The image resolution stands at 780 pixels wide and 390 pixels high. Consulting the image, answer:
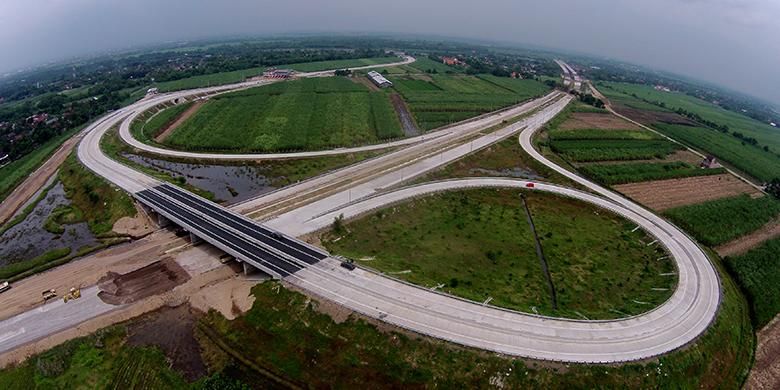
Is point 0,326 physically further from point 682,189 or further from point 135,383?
point 682,189

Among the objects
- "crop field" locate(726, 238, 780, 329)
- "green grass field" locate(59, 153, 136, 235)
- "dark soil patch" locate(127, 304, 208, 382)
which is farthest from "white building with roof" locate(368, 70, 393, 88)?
"dark soil patch" locate(127, 304, 208, 382)

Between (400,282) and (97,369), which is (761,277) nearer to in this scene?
(400,282)

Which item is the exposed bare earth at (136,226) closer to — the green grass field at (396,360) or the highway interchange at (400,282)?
the highway interchange at (400,282)

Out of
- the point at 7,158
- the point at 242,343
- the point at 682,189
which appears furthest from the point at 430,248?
the point at 7,158

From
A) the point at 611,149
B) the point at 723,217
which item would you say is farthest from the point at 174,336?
the point at 611,149

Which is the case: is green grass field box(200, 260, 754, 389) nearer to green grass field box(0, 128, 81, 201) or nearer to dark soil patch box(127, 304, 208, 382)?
dark soil patch box(127, 304, 208, 382)

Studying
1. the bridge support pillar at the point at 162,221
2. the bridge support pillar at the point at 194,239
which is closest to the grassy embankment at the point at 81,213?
the bridge support pillar at the point at 162,221
